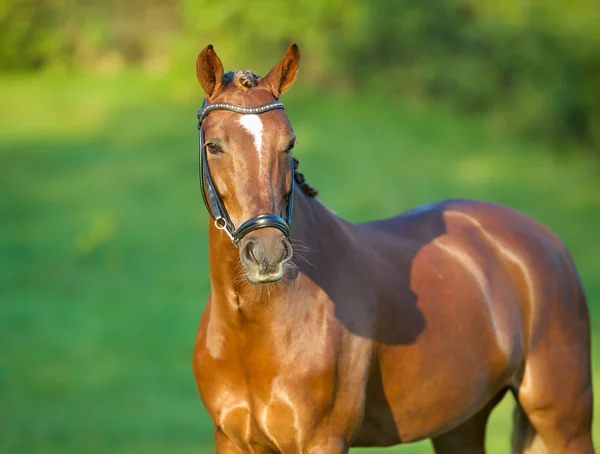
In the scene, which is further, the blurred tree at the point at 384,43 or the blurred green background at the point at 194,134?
the blurred tree at the point at 384,43

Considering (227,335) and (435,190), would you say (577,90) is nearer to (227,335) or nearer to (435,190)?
(435,190)

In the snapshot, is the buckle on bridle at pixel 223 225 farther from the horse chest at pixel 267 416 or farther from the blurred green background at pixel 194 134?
the blurred green background at pixel 194 134

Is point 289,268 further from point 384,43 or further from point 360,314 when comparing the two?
point 384,43

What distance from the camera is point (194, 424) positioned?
914 centimetres

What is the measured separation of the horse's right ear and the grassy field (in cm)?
542

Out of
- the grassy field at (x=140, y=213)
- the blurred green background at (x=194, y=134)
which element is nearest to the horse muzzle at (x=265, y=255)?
the grassy field at (x=140, y=213)

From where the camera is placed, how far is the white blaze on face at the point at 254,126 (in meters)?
3.36

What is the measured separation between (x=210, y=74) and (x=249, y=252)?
2.46 feet

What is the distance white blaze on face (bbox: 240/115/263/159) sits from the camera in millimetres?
3359

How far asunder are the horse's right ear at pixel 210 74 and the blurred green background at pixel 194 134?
7.32m

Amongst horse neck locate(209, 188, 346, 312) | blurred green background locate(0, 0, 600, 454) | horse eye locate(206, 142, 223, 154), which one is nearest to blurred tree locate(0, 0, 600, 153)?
blurred green background locate(0, 0, 600, 454)

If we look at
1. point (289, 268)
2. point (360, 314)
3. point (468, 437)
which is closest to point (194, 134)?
point (468, 437)

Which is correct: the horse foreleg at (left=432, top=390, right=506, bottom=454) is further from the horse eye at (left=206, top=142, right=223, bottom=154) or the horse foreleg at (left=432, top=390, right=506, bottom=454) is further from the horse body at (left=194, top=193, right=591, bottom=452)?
the horse eye at (left=206, top=142, right=223, bottom=154)

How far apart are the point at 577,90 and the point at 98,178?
7671 mm
